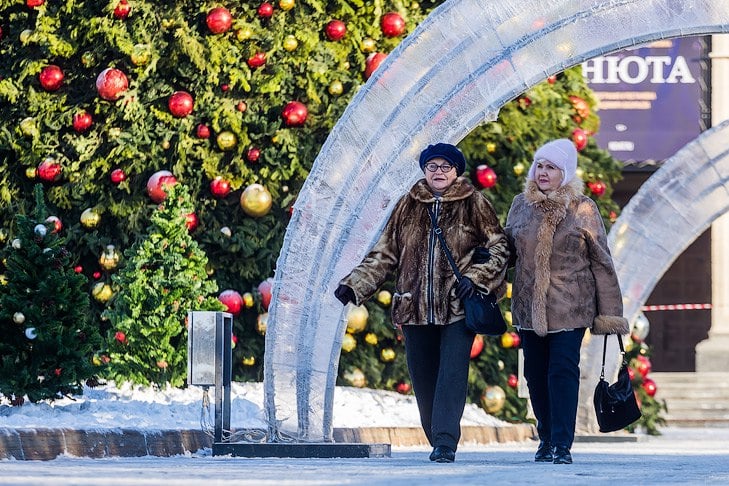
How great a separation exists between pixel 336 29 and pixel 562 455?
847 centimetres

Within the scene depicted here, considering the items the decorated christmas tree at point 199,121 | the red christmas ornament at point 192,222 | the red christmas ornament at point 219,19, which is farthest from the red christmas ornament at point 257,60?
the red christmas ornament at point 192,222

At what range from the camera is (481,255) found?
994cm

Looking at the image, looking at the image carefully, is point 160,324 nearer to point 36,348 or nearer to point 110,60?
point 36,348

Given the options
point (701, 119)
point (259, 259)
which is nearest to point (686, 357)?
point (701, 119)

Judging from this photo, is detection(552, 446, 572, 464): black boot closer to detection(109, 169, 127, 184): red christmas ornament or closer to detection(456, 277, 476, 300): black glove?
detection(456, 277, 476, 300): black glove

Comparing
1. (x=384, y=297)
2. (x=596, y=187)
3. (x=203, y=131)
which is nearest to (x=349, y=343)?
(x=384, y=297)

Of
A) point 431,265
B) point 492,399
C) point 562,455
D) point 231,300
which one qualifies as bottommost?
point 562,455

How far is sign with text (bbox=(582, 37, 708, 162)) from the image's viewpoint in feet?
96.2

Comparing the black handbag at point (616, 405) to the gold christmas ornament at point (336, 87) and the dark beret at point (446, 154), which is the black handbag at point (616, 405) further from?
the gold christmas ornament at point (336, 87)

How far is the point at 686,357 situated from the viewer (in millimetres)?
33094

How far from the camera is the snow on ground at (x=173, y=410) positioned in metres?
11.8

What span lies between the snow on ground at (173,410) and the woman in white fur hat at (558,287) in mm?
2524

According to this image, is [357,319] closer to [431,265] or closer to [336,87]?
[336,87]

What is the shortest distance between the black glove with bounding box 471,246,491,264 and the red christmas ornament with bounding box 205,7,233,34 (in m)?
7.89
